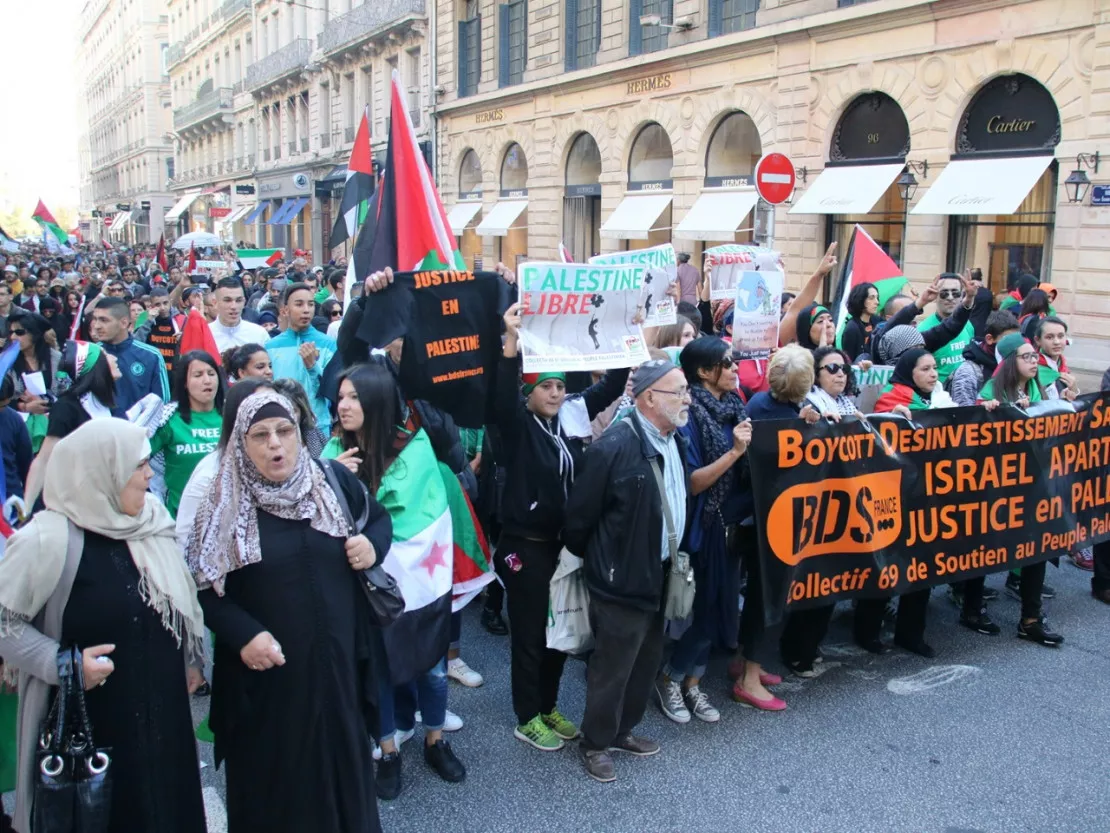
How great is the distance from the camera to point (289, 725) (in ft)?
9.54

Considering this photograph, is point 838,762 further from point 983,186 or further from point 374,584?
point 983,186

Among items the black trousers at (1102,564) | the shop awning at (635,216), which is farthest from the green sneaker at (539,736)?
the shop awning at (635,216)

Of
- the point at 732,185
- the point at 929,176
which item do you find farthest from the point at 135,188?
the point at 929,176

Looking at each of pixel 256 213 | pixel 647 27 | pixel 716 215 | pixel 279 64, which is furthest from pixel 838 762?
pixel 256 213

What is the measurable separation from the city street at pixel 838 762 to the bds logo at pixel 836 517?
764 millimetres

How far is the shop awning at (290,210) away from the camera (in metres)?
40.2

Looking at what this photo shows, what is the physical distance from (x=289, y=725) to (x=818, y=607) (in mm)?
2956

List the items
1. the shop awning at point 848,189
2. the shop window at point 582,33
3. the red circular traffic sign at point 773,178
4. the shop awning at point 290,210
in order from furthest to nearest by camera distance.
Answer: the shop awning at point 290,210 → the shop window at point 582,33 → the shop awning at point 848,189 → the red circular traffic sign at point 773,178

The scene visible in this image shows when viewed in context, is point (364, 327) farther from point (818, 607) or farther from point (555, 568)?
point (818, 607)

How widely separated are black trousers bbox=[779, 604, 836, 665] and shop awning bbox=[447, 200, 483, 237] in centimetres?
2608

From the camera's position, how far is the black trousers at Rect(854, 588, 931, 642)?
5.27 meters

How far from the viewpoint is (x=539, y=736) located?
4.26m

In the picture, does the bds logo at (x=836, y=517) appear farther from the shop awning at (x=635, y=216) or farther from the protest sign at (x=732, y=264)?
the shop awning at (x=635, y=216)

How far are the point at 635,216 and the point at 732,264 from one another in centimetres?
1565
